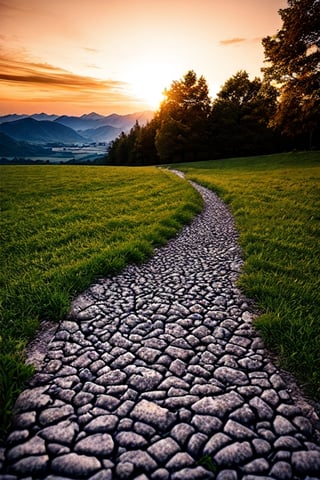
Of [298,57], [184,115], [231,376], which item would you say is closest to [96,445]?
[231,376]

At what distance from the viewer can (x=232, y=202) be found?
15844 mm

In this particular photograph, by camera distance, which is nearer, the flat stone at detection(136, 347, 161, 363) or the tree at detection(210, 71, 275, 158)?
the flat stone at detection(136, 347, 161, 363)

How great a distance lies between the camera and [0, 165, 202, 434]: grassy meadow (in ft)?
15.2

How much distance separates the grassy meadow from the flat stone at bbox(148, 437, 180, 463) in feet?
5.28

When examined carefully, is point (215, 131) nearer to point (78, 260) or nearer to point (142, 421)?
point (78, 260)

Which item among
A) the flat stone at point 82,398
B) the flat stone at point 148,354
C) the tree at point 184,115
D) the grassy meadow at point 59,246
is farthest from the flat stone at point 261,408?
the tree at point 184,115

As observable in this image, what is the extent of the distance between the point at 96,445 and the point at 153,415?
2.15 ft

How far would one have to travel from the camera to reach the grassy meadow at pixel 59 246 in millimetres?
4645

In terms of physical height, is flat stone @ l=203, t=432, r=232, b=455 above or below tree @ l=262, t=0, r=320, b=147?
below

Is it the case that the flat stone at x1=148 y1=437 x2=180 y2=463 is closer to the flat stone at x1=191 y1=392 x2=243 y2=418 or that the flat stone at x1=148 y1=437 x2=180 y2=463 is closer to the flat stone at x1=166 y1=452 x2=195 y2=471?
the flat stone at x1=166 y1=452 x2=195 y2=471

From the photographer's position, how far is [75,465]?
8.72 ft

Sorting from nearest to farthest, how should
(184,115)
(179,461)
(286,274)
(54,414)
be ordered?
(179,461), (54,414), (286,274), (184,115)

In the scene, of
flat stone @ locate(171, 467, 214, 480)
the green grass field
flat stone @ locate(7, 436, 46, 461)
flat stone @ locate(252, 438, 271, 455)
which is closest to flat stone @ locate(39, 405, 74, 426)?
flat stone @ locate(7, 436, 46, 461)

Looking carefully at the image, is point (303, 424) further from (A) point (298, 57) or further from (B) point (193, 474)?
(A) point (298, 57)
